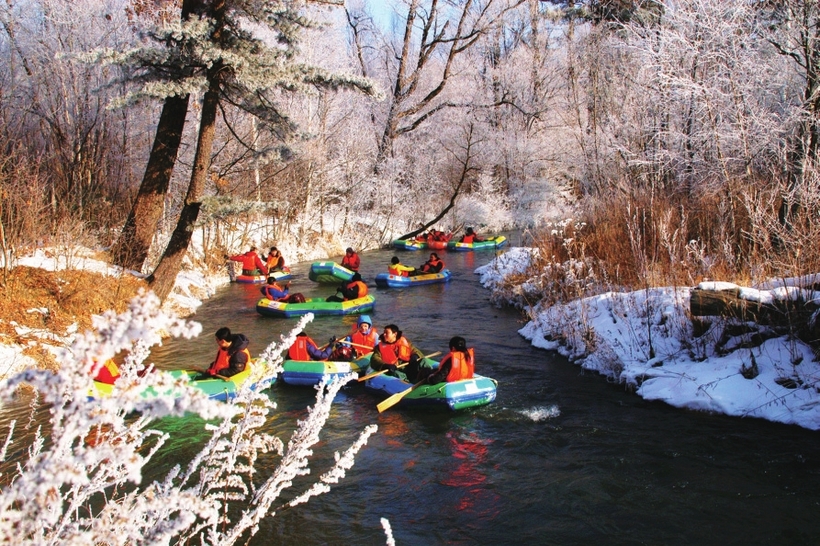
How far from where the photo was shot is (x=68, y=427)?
1742 mm

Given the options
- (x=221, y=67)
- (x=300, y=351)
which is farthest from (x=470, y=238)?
(x=300, y=351)

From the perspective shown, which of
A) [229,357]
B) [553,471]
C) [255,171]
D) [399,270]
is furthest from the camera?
[255,171]

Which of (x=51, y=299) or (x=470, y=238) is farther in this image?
(x=470, y=238)

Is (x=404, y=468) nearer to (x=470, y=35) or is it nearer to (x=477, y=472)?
(x=477, y=472)

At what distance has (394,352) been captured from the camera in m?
10.0

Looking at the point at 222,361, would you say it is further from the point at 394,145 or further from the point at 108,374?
the point at 394,145

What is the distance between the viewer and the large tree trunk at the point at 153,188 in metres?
12.8

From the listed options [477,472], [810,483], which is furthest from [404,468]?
[810,483]

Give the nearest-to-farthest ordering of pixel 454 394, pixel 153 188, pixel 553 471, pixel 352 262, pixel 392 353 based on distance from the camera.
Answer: pixel 553 471
pixel 454 394
pixel 392 353
pixel 153 188
pixel 352 262

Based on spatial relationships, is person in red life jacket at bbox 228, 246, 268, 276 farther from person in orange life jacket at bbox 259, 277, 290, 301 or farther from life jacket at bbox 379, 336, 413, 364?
life jacket at bbox 379, 336, 413, 364

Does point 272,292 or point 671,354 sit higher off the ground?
point 272,292

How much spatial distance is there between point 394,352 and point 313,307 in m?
5.00

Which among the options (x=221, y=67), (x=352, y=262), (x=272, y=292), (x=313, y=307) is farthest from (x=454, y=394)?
(x=352, y=262)

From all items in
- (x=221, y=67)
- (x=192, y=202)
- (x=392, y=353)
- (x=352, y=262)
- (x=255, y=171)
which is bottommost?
(x=392, y=353)
